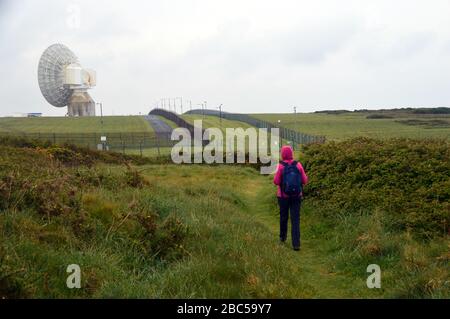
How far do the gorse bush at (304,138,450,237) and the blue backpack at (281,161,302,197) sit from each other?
1948mm

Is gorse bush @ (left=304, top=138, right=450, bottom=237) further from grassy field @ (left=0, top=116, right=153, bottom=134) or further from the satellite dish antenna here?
the satellite dish antenna

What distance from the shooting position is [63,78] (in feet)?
249

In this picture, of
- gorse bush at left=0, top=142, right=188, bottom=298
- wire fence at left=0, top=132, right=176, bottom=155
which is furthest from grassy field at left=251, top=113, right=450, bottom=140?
gorse bush at left=0, top=142, right=188, bottom=298

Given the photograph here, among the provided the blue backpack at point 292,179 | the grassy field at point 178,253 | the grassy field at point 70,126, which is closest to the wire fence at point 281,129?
the grassy field at point 70,126

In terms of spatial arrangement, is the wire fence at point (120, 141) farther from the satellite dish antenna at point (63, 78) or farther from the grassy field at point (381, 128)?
the grassy field at point (381, 128)

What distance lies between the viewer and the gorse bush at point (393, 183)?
27.3ft

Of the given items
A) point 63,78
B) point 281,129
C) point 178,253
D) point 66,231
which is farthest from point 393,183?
point 63,78

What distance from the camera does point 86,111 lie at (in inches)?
4117

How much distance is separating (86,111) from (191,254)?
340 feet

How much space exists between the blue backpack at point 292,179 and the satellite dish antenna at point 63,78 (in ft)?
225

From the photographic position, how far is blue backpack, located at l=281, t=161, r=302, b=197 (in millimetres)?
8312

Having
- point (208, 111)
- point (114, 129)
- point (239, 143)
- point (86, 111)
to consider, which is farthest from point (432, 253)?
point (208, 111)

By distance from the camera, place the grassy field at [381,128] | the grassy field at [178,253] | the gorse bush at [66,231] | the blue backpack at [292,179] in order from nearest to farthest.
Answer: the gorse bush at [66,231]
the grassy field at [178,253]
the blue backpack at [292,179]
the grassy field at [381,128]
